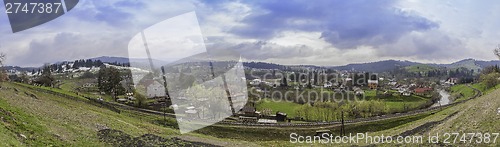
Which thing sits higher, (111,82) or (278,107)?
(111,82)

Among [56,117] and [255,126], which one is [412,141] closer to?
[56,117]

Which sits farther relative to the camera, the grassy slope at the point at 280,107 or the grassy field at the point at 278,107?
the grassy field at the point at 278,107

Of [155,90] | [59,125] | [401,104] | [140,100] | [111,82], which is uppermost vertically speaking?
[111,82]

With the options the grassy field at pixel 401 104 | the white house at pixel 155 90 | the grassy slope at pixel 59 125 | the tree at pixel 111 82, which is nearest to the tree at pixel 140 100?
the tree at pixel 111 82

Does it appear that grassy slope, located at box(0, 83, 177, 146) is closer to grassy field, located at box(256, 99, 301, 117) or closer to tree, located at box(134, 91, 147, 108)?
tree, located at box(134, 91, 147, 108)

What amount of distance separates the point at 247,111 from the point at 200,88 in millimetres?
18587

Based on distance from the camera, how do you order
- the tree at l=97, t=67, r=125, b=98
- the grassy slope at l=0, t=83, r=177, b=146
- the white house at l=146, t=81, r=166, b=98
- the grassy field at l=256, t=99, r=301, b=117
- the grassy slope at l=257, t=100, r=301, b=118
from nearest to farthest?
the grassy slope at l=0, t=83, r=177, b=146 < the tree at l=97, t=67, r=125, b=98 < the grassy slope at l=257, t=100, r=301, b=118 < the grassy field at l=256, t=99, r=301, b=117 < the white house at l=146, t=81, r=166, b=98

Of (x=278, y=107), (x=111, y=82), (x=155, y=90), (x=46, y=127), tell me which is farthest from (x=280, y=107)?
(x=46, y=127)

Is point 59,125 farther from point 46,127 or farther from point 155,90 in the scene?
point 155,90

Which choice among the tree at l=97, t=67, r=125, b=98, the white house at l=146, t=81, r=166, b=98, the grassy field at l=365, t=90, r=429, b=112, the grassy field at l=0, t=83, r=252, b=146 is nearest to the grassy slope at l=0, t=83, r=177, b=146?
the grassy field at l=0, t=83, r=252, b=146

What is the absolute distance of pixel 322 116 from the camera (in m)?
102

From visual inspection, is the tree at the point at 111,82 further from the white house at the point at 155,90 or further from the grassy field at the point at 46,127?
the grassy field at the point at 46,127

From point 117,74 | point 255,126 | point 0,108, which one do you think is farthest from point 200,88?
point 0,108

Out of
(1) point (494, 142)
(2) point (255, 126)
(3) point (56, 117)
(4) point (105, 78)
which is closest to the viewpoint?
(1) point (494, 142)
